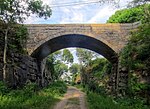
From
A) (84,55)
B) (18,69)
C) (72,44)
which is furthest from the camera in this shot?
(84,55)

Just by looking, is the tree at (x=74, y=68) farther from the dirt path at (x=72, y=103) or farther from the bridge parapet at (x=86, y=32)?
the dirt path at (x=72, y=103)

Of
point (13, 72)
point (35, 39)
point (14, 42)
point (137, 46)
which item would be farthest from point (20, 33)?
point (137, 46)

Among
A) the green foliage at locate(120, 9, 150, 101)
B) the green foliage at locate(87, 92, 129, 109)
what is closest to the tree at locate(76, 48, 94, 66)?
the green foliage at locate(120, 9, 150, 101)

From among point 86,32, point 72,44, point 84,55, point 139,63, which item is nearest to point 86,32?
point 86,32

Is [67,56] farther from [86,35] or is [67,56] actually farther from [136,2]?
[136,2]

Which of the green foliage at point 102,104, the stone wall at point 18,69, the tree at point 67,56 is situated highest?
the tree at point 67,56

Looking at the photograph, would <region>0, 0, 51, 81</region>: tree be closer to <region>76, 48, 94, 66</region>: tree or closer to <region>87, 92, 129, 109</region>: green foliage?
<region>87, 92, 129, 109</region>: green foliage

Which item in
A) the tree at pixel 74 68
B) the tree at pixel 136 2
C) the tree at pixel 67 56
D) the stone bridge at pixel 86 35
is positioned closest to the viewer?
the tree at pixel 136 2

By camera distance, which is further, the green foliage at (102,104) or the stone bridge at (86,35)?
the stone bridge at (86,35)

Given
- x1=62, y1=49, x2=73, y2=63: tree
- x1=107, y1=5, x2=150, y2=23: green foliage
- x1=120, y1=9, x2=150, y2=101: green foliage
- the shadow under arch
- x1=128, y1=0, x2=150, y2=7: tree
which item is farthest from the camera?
x1=62, y1=49, x2=73, y2=63: tree

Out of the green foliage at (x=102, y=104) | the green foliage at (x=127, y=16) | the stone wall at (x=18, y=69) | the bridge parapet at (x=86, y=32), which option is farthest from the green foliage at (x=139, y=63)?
the green foliage at (x=127, y=16)

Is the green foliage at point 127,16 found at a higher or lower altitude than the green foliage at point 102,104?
higher

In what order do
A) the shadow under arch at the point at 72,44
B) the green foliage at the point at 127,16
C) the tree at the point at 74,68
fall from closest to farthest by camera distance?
the shadow under arch at the point at 72,44 < the green foliage at the point at 127,16 < the tree at the point at 74,68

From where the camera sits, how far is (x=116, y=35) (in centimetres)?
2558
